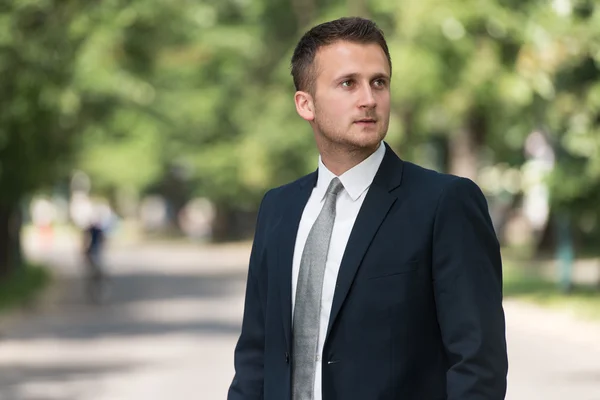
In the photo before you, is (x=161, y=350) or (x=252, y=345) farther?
(x=161, y=350)

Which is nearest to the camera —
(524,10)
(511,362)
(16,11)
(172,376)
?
(172,376)

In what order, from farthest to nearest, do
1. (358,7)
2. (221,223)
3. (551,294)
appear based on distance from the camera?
(221,223) → (358,7) → (551,294)

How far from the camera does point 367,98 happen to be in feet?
11.5

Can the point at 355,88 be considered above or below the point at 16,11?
below

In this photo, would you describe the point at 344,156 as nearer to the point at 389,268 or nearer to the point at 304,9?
the point at 389,268

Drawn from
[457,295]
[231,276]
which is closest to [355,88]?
[457,295]

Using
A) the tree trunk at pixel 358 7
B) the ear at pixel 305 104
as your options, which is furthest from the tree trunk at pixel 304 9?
the ear at pixel 305 104

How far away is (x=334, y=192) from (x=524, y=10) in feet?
76.6

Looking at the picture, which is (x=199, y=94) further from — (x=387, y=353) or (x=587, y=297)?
(x=387, y=353)

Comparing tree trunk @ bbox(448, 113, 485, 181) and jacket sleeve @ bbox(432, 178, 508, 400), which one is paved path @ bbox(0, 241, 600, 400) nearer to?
tree trunk @ bbox(448, 113, 485, 181)

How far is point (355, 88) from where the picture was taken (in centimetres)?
353

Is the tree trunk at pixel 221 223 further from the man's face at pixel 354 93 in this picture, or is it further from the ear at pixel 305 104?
the man's face at pixel 354 93

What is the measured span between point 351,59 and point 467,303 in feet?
2.16

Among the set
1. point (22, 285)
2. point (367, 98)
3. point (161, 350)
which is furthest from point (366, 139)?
point (22, 285)
